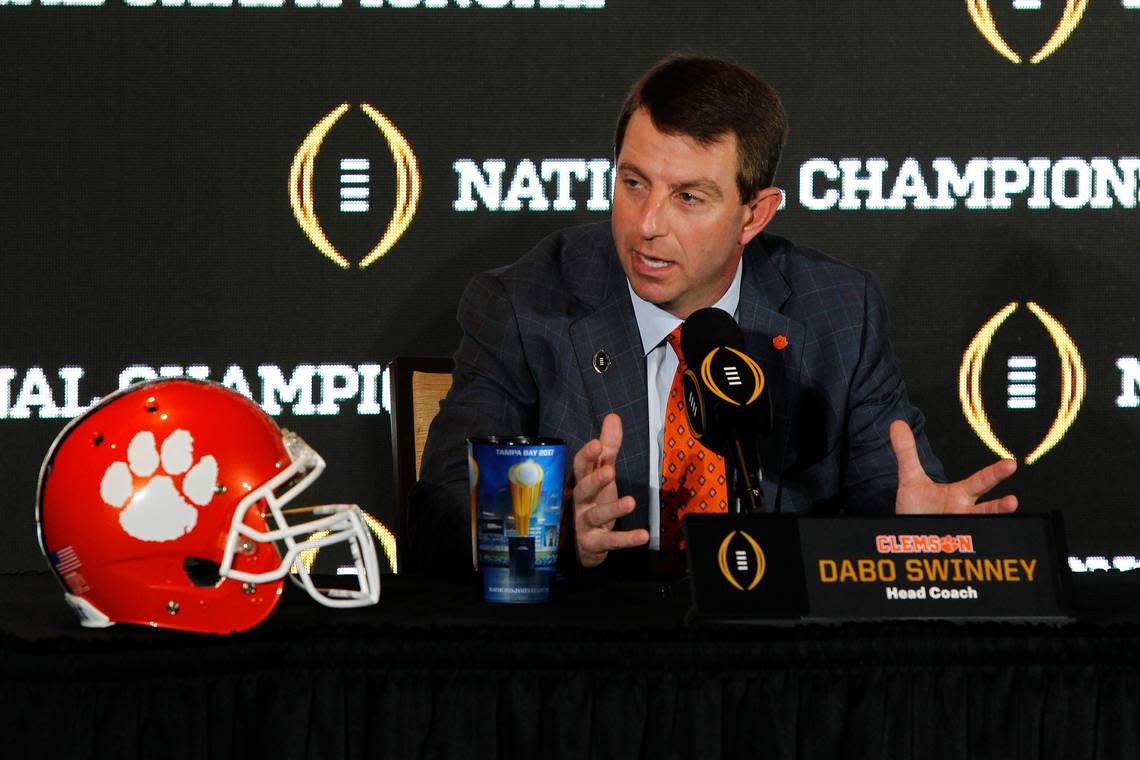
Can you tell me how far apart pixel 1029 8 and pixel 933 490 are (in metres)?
1.77

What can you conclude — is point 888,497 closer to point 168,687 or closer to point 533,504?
point 533,504

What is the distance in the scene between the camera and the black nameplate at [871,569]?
1260mm

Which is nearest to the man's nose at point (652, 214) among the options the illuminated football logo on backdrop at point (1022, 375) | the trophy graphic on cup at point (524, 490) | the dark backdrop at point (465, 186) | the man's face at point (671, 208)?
the man's face at point (671, 208)

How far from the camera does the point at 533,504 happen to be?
138 cm

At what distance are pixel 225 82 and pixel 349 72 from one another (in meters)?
0.27

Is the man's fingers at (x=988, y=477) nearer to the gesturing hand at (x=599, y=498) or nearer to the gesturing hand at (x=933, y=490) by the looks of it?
the gesturing hand at (x=933, y=490)

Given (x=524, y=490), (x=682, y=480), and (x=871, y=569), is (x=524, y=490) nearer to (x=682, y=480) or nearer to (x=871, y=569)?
(x=871, y=569)

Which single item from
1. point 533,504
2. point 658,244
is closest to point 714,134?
point 658,244

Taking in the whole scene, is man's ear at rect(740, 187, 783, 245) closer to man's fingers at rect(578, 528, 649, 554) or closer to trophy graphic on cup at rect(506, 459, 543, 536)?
man's fingers at rect(578, 528, 649, 554)

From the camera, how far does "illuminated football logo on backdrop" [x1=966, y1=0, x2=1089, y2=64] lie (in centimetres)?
300

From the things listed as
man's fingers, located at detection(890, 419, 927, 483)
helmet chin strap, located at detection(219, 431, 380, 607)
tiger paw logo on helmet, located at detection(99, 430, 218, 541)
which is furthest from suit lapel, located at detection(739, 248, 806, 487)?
tiger paw logo on helmet, located at detection(99, 430, 218, 541)

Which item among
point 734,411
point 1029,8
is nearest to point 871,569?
point 734,411

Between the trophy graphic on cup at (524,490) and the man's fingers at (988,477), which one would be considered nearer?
the trophy graphic on cup at (524,490)

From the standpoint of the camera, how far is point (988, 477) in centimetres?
155
